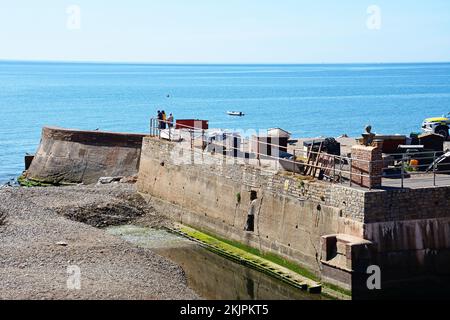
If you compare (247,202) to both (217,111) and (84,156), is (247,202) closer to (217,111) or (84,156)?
(84,156)

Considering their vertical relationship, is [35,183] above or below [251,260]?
below

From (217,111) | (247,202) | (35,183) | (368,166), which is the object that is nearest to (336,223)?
(368,166)

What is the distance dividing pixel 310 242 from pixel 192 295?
3768mm

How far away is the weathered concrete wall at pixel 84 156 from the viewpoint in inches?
1581

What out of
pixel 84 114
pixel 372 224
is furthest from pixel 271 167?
pixel 84 114

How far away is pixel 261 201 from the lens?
25.1 m

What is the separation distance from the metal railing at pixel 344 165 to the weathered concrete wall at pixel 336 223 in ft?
1.59

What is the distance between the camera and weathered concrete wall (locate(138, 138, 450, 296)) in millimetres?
20344

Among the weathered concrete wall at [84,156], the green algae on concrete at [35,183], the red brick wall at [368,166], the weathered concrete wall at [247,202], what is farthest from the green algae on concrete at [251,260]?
the green algae on concrete at [35,183]

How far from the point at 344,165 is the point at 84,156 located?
21055 mm

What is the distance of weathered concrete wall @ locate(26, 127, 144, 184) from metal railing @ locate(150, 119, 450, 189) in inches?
440

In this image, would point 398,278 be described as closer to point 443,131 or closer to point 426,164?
point 426,164

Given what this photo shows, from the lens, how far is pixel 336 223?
70.0ft
